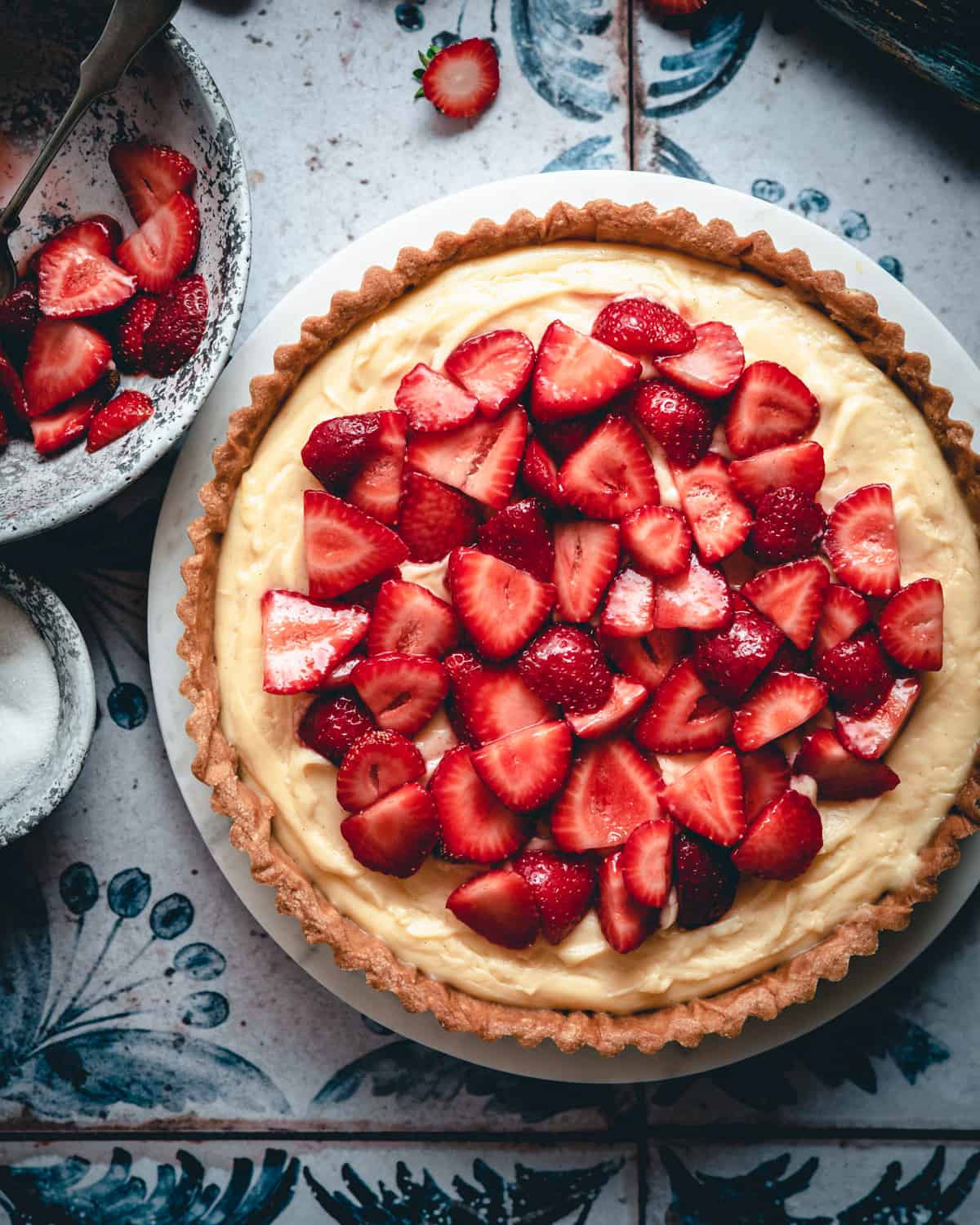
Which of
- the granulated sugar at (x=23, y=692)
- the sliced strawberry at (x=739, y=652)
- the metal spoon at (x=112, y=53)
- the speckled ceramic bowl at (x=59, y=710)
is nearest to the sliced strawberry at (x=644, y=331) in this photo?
the sliced strawberry at (x=739, y=652)

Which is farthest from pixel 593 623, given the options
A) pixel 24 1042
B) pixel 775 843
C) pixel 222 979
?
pixel 24 1042

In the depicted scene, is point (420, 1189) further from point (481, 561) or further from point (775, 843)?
point (481, 561)

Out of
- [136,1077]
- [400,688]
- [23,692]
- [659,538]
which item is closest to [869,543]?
[659,538]

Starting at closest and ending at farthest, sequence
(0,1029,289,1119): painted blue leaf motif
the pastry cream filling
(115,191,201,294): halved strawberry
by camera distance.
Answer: the pastry cream filling < (115,191,201,294): halved strawberry < (0,1029,289,1119): painted blue leaf motif

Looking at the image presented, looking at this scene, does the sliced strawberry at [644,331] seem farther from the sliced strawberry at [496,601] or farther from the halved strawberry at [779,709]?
the halved strawberry at [779,709]

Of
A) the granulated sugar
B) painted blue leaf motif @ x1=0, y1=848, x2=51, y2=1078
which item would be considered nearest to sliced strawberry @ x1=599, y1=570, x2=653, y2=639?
the granulated sugar

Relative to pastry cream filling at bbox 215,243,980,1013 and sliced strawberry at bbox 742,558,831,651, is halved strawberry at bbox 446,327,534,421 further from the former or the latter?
sliced strawberry at bbox 742,558,831,651

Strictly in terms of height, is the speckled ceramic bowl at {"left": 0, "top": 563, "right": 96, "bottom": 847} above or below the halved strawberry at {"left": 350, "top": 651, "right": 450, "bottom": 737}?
below

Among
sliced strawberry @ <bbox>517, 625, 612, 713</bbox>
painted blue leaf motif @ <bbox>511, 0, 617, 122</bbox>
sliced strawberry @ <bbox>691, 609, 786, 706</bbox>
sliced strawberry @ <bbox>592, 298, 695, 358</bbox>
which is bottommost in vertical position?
sliced strawberry @ <bbox>517, 625, 612, 713</bbox>
